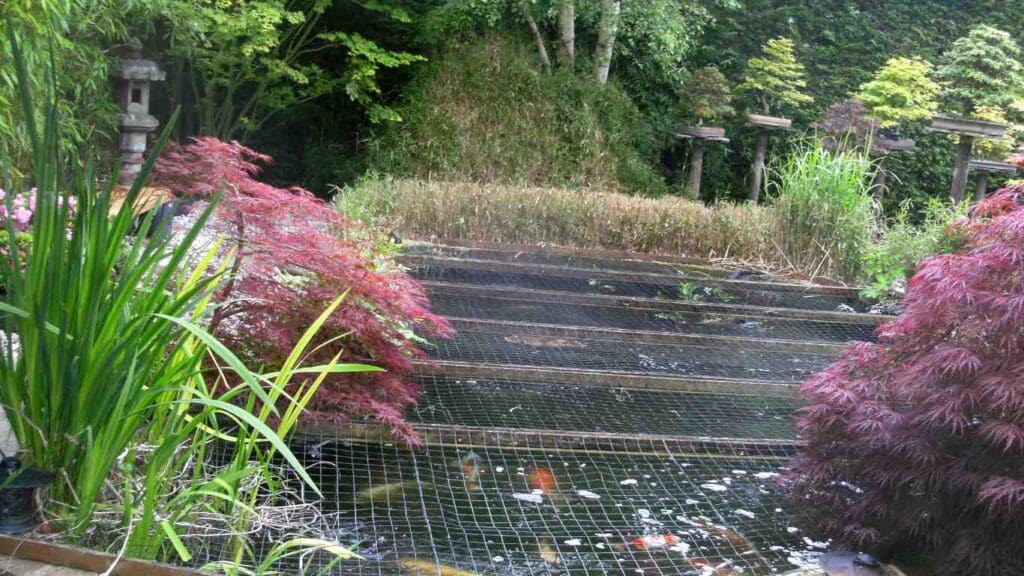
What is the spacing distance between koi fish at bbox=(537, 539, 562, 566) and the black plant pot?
Result: 1.25 m

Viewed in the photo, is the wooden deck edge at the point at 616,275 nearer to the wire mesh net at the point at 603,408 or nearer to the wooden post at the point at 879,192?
the wooden post at the point at 879,192

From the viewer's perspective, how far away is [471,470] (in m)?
3.21

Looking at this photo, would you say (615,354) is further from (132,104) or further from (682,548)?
(132,104)

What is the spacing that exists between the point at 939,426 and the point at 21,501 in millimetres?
2194

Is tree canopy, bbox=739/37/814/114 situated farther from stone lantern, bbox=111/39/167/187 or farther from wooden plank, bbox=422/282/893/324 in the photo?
stone lantern, bbox=111/39/167/187

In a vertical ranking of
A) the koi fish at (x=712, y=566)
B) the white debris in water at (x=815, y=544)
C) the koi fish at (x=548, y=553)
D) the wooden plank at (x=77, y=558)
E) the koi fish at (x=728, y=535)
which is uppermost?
the wooden plank at (x=77, y=558)

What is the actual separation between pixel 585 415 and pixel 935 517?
5.27 ft

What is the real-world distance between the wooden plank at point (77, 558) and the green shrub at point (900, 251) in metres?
5.77

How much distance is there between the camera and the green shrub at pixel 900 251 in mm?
6664

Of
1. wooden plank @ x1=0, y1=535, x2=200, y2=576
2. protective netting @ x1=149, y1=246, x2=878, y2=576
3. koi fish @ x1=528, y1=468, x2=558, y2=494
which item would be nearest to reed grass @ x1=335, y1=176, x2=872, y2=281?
protective netting @ x1=149, y1=246, x2=878, y2=576

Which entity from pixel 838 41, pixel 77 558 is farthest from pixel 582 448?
pixel 838 41

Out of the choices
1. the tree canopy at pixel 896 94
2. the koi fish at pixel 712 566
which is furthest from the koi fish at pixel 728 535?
the tree canopy at pixel 896 94

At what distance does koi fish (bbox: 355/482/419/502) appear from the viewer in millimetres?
2865

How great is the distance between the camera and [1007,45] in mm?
10508
